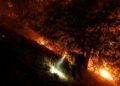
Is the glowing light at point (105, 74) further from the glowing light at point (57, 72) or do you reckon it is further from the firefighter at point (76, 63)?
the glowing light at point (57, 72)

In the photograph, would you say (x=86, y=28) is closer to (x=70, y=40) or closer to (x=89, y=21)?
(x=89, y=21)

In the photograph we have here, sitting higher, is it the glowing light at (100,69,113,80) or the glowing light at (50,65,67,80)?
the glowing light at (100,69,113,80)

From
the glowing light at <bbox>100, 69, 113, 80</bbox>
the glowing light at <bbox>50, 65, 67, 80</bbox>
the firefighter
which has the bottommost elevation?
the glowing light at <bbox>50, 65, 67, 80</bbox>

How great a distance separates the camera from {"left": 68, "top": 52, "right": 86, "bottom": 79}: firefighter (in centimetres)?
1856

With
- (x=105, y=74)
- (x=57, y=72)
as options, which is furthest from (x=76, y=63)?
(x=105, y=74)

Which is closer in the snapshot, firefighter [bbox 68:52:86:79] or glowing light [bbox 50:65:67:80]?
glowing light [bbox 50:65:67:80]

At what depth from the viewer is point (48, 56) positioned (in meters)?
19.1

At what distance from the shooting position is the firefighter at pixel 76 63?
18562 mm

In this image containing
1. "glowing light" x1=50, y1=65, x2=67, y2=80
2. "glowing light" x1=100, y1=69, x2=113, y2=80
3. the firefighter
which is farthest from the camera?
"glowing light" x1=100, y1=69, x2=113, y2=80

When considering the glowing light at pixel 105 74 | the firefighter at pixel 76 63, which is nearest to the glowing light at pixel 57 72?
the firefighter at pixel 76 63

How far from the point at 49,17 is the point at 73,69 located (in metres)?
4.23

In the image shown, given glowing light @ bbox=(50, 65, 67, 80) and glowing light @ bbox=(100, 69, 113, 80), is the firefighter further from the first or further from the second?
glowing light @ bbox=(100, 69, 113, 80)

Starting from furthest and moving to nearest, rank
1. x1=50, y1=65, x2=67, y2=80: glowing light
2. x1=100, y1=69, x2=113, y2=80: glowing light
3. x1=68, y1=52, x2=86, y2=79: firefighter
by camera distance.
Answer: x1=100, y1=69, x2=113, y2=80: glowing light
x1=68, y1=52, x2=86, y2=79: firefighter
x1=50, y1=65, x2=67, y2=80: glowing light

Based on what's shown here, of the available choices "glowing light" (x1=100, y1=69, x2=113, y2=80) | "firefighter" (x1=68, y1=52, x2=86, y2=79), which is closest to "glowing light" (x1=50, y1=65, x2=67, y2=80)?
"firefighter" (x1=68, y1=52, x2=86, y2=79)
